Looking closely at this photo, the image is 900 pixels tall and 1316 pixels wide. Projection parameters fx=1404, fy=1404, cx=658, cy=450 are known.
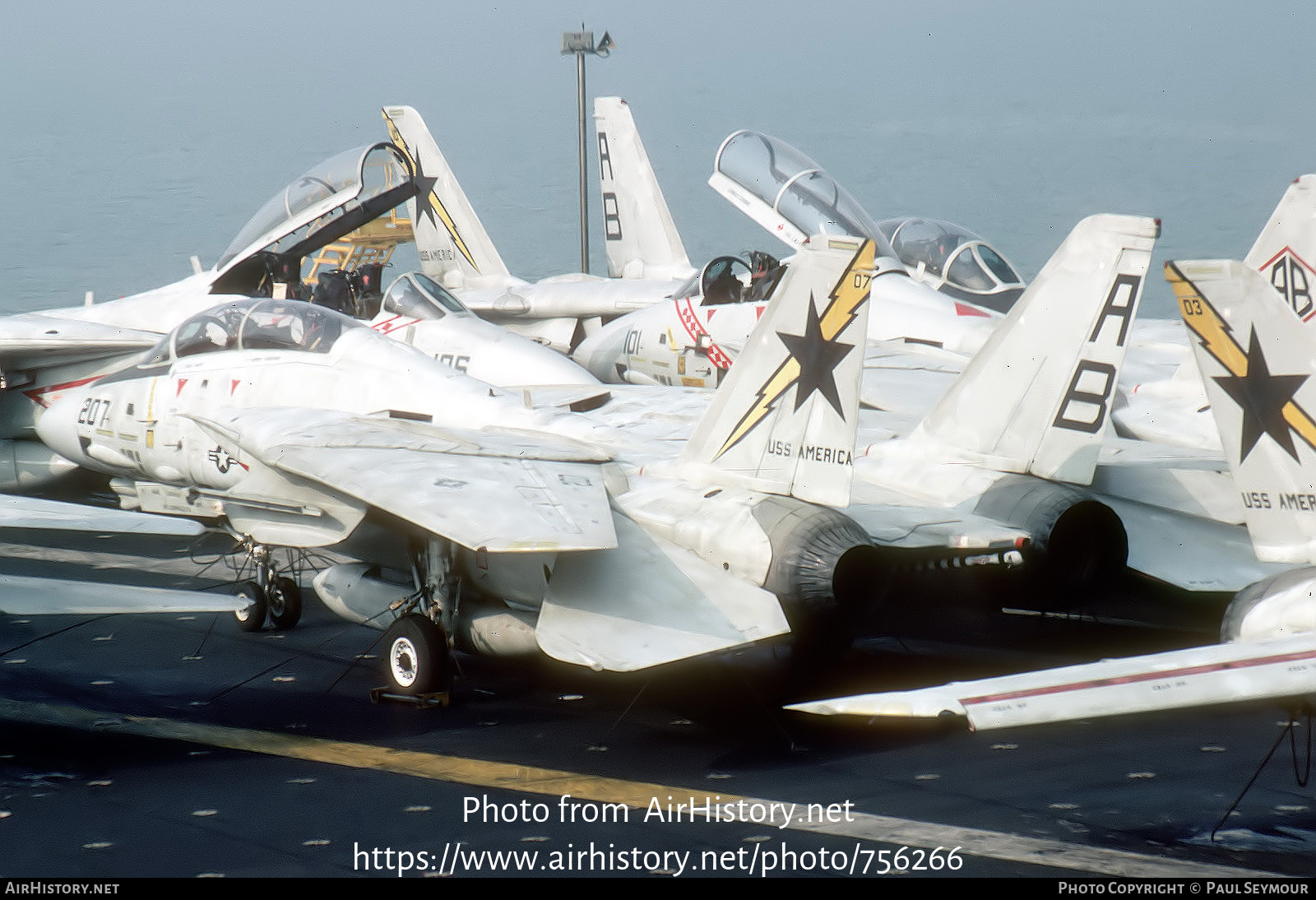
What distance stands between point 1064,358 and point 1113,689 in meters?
3.74

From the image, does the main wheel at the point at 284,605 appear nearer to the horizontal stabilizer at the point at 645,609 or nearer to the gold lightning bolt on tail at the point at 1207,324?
the horizontal stabilizer at the point at 645,609

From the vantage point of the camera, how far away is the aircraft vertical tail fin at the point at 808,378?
7684 mm

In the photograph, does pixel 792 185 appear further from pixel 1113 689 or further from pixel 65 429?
pixel 1113 689

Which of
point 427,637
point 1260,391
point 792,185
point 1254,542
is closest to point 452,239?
point 792,185

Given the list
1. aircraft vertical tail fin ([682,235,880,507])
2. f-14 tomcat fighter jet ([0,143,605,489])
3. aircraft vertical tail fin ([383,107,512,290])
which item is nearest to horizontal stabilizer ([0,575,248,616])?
aircraft vertical tail fin ([682,235,880,507])

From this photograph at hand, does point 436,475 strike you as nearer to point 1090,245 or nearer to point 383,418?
point 383,418

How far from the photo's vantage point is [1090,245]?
26.5 feet

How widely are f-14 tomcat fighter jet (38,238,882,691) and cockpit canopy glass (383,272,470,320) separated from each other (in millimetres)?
3075

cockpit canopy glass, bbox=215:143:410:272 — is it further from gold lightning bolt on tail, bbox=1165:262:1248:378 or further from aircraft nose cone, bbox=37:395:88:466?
gold lightning bolt on tail, bbox=1165:262:1248:378

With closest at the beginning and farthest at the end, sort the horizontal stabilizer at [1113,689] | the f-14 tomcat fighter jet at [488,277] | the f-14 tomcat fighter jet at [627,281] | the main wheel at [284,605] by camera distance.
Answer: the horizontal stabilizer at [1113,689]
the main wheel at [284,605]
the f-14 tomcat fighter jet at [627,281]
the f-14 tomcat fighter jet at [488,277]

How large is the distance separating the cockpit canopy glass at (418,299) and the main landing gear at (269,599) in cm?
334

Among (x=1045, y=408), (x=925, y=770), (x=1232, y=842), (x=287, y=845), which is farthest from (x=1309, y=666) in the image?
(x=287, y=845)

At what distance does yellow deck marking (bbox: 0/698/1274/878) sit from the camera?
5938 mm

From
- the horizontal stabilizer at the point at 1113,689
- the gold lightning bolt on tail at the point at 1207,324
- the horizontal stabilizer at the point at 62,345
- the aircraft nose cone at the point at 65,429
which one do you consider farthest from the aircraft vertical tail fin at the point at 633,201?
the horizontal stabilizer at the point at 1113,689
